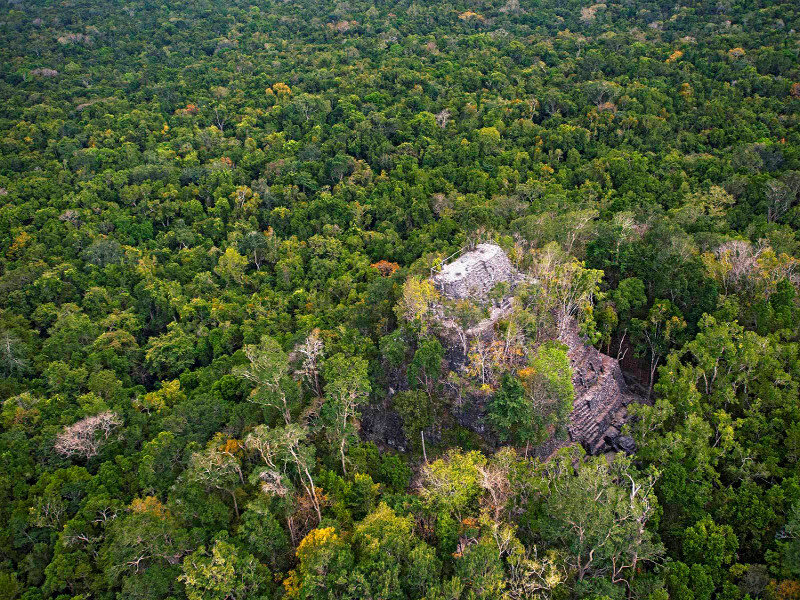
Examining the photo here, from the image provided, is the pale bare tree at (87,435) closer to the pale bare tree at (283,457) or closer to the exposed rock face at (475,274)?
the pale bare tree at (283,457)

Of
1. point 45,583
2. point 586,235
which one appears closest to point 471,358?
point 586,235

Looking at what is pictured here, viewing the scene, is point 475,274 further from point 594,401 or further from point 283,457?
point 283,457

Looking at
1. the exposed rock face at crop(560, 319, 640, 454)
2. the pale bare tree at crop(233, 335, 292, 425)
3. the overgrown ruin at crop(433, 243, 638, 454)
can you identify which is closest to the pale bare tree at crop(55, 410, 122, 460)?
the pale bare tree at crop(233, 335, 292, 425)

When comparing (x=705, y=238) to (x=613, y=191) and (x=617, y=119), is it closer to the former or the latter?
(x=613, y=191)

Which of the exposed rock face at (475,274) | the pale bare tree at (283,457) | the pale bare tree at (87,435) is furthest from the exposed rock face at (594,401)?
the pale bare tree at (87,435)

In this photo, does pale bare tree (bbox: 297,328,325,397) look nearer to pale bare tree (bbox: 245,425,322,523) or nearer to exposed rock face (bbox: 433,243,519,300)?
pale bare tree (bbox: 245,425,322,523)
